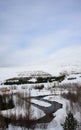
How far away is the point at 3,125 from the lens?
50.1 ft

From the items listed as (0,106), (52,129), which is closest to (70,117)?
(52,129)

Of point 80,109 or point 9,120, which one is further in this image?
point 80,109

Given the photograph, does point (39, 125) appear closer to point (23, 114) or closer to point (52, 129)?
point (52, 129)

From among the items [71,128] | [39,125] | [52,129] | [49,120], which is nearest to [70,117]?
[71,128]

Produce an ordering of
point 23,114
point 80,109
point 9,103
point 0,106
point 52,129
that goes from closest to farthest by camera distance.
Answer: point 52,129, point 23,114, point 80,109, point 0,106, point 9,103

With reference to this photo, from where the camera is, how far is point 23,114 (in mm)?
18781

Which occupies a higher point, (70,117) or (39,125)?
(70,117)

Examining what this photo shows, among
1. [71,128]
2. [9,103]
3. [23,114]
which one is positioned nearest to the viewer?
[71,128]

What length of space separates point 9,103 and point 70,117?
1149 cm

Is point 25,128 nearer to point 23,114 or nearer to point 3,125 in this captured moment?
point 3,125

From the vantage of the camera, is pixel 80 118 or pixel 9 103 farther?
pixel 9 103

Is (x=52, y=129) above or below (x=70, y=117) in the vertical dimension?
below

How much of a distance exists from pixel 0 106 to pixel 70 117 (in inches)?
416

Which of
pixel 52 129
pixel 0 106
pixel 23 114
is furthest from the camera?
pixel 0 106
